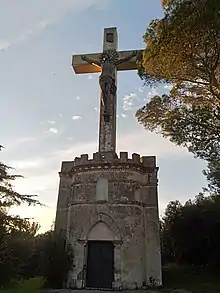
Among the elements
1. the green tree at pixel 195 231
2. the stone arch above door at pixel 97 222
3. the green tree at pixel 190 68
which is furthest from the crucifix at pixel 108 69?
the green tree at pixel 190 68

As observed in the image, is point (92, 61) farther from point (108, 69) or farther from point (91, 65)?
point (108, 69)

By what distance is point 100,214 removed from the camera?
1858cm

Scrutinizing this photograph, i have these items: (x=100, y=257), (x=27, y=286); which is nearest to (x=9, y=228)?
(x=27, y=286)

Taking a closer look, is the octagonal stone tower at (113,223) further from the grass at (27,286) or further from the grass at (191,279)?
the grass at (27,286)

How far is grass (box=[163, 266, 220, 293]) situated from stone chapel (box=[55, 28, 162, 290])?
1.42 metres

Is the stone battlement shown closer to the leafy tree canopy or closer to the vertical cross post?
the vertical cross post

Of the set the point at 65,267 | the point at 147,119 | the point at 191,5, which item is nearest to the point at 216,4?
the point at 191,5

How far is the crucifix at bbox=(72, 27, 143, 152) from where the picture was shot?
21.0m

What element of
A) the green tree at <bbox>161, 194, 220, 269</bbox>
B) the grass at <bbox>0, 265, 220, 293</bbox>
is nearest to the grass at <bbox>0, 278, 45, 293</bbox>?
the grass at <bbox>0, 265, 220, 293</bbox>

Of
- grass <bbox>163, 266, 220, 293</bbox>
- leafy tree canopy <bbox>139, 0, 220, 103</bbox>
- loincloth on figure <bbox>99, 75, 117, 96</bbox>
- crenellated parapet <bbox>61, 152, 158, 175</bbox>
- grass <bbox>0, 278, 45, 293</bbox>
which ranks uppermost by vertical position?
loincloth on figure <bbox>99, 75, 117, 96</bbox>

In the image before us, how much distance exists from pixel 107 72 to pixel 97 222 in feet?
30.3

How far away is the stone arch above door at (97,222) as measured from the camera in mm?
18156

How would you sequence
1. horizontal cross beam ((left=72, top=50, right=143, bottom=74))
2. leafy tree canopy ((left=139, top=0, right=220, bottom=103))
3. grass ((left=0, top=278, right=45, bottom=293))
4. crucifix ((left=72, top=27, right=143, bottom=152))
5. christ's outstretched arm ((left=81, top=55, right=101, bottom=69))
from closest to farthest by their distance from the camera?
leafy tree canopy ((left=139, top=0, right=220, bottom=103)) → grass ((left=0, top=278, right=45, bottom=293)) → crucifix ((left=72, top=27, right=143, bottom=152)) → horizontal cross beam ((left=72, top=50, right=143, bottom=74)) → christ's outstretched arm ((left=81, top=55, right=101, bottom=69))

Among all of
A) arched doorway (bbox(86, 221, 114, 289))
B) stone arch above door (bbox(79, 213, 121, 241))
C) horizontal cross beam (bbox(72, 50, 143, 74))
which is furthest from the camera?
horizontal cross beam (bbox(72, 50, 143, 74))
